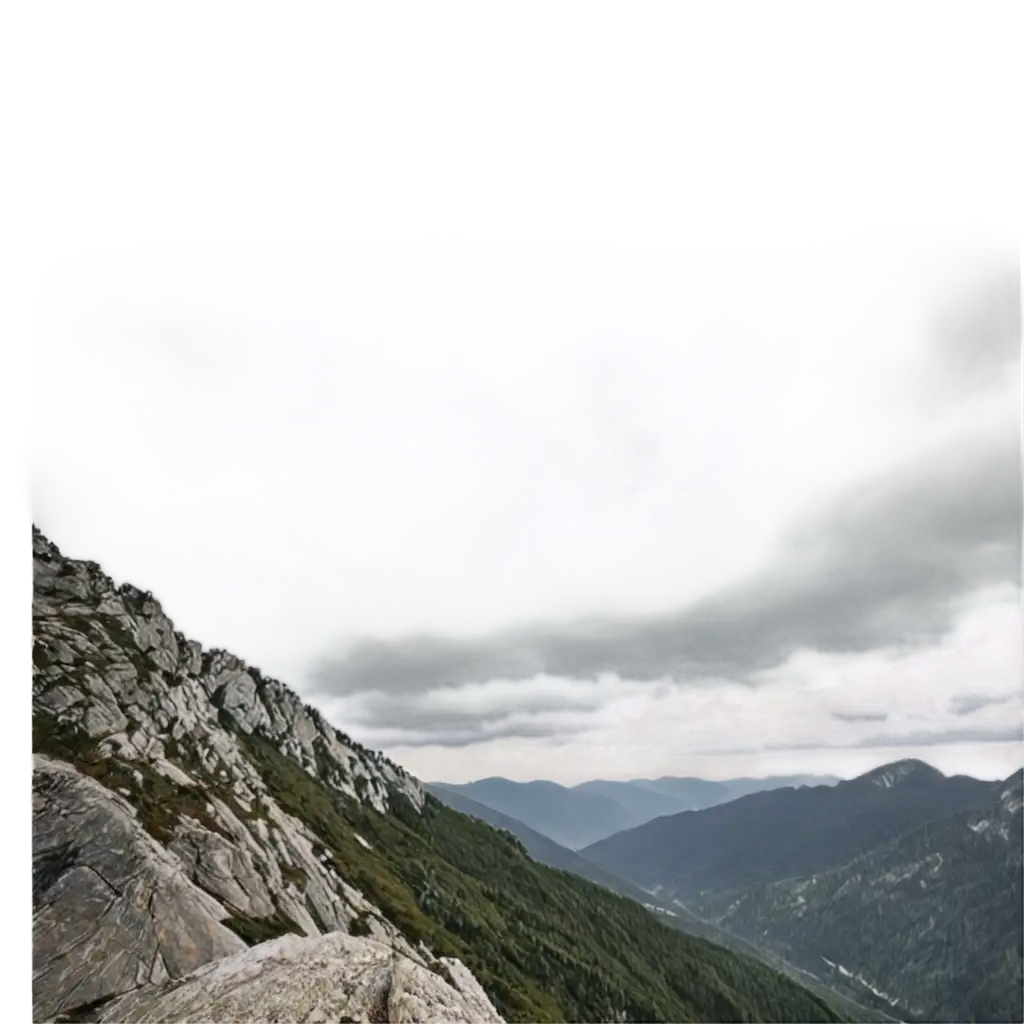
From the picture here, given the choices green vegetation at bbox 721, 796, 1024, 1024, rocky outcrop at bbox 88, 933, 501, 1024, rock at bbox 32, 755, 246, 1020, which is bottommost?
green vegetation at bbox 721, 796, 1024, 1024

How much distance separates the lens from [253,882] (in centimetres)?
1577

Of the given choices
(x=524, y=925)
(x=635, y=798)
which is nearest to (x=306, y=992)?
(x=635, y=798)

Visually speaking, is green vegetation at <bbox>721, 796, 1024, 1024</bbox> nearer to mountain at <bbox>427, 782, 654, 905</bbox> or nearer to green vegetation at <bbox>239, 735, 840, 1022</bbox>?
green vegetation at <bbox>239, 735, 840, 1022</bbox>

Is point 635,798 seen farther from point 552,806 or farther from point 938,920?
point 938,920

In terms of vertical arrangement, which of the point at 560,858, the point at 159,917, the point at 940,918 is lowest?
the point at 940,918

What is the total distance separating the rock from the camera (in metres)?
7.96

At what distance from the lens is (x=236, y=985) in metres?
7.36

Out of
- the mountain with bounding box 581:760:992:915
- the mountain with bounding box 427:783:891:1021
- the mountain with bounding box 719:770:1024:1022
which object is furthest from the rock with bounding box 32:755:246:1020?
the mountain with bounding box 719:770:1024:1022

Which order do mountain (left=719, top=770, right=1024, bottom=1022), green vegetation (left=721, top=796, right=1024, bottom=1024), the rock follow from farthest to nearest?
green vegetation (left=721, top=796, right=1024, bottom=1024)
mountain (left=719, top=770, right=1024, bottom=1022)
the rock

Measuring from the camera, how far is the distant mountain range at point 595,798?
11234mm

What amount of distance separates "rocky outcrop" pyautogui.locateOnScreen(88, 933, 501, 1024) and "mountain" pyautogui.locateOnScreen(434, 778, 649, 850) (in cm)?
360

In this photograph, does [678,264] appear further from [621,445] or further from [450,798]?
[450,798]

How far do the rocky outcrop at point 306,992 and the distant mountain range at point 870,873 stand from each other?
4.16 meters

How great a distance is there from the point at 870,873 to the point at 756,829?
32567 millimetres
